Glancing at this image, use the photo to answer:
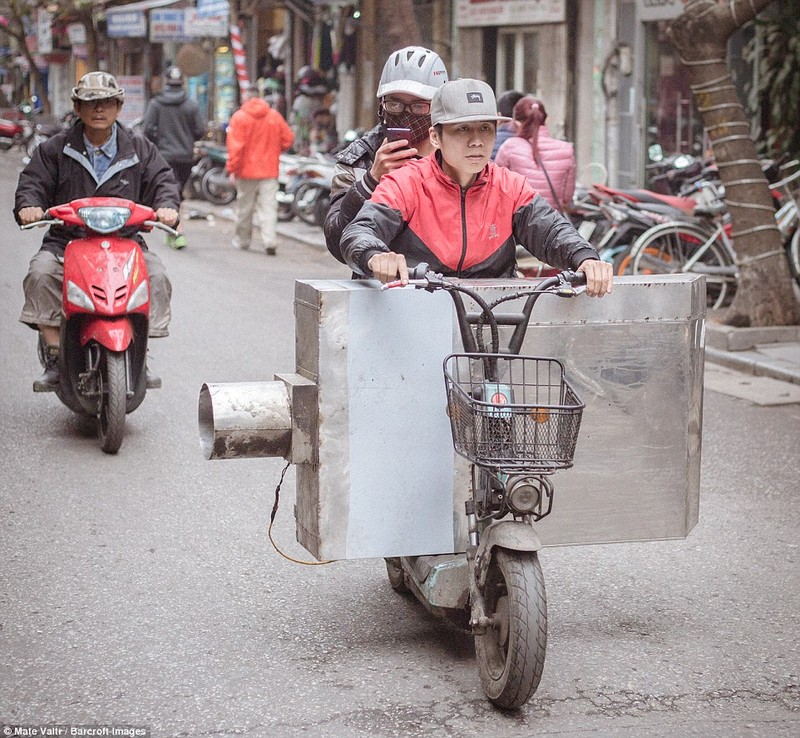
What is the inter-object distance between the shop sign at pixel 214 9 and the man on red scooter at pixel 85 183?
18.6m

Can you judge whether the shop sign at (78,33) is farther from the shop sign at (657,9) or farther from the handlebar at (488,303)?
the handlebar at (488,303)

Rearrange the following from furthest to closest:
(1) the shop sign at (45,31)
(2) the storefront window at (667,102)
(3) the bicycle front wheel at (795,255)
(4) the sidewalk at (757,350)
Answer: (1) the shop sign at (45,31) → (2) the storefront window at (667,102) → (3) the bicycle front wheel at (795,255) → (4) the sidewalk at (757,350)

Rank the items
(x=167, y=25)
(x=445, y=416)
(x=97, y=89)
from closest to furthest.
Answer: (x=445, y=416), (x=97, y=89), (x=167, y=25)

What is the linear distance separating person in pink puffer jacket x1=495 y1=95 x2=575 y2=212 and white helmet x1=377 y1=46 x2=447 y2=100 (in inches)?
197

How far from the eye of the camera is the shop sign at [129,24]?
1297 inches

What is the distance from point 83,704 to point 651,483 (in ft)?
6.37

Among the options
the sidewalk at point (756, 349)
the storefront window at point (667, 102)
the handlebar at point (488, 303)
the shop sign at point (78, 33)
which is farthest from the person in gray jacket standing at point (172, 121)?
the shop sign at point (78, 33)

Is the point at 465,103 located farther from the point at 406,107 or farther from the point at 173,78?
the point at 173,78

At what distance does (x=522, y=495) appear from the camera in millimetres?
3977

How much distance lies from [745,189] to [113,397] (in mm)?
5690

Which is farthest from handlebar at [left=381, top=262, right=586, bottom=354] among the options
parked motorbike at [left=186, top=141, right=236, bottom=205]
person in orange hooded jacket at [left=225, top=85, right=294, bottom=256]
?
parked motorbike at [left=186, top=141, right=236, bottom=205]

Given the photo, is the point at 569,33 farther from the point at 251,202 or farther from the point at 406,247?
the point at 406,247

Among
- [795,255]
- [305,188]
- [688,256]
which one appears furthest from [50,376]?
[305,188]

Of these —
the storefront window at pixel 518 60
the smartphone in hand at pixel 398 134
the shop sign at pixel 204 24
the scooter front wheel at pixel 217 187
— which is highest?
the shop sign at pixel 204 24
